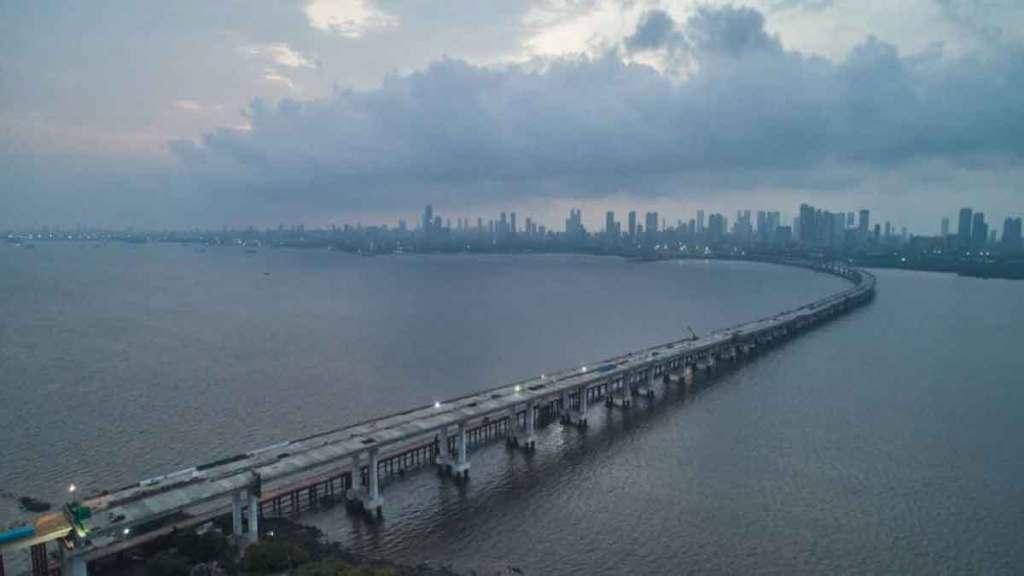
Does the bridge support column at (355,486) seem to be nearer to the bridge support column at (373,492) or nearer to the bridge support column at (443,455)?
the bridge support column at (373,492)

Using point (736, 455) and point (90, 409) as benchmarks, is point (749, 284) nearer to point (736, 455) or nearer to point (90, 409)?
point (736, 455)

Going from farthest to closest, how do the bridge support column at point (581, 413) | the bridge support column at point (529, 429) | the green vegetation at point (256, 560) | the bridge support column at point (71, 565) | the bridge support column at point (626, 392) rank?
the bridge support column at point (626, 392) < the bridge support column at point (581, 413) < the bridge support column at point (529, 429) < the green vegetation at point (256, 560) < the bridge support column at point (71, 565)

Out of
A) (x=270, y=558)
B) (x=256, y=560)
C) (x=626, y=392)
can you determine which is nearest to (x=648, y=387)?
(x=626, y=392)

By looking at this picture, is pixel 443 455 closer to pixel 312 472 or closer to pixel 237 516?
pixel 312 472

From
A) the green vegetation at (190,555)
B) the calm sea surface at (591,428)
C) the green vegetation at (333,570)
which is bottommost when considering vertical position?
the calm sea surface at (591,428)

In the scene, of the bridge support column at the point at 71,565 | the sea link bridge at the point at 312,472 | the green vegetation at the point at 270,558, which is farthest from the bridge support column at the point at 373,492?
the bridge support column at the point at 71,565
